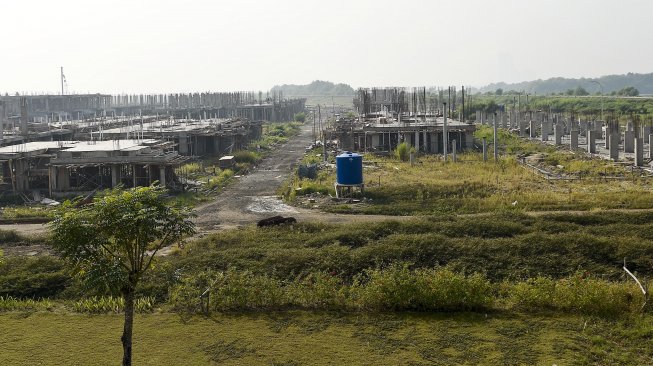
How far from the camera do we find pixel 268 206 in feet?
88.0

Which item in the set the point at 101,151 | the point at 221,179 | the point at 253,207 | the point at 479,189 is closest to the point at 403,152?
the point at 221,179

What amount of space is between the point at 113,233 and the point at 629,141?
34.5 m

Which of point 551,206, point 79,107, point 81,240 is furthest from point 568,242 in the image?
point 79,107

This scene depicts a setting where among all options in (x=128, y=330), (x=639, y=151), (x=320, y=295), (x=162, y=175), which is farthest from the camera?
(x=639, y=151)

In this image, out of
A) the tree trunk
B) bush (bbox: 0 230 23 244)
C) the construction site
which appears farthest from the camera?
the construction site

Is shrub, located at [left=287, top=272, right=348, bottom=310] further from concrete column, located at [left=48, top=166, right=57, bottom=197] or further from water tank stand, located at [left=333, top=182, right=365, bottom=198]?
concrete column, located at [left=48, top=166, right=57, bottom=197]

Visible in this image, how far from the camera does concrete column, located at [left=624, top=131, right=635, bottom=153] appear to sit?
38000 mm

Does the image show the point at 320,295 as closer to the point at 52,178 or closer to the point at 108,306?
the point at 108,306

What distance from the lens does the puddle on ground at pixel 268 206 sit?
84.6 ft

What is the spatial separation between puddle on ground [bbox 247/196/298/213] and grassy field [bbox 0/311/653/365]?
12435mm

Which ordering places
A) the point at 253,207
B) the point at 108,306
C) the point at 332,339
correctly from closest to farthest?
the point at 332,339 < the point at 108,306 < the point at 253,207

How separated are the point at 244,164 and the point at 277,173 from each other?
2.98 meters

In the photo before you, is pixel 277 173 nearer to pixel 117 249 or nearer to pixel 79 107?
pixel 117 249

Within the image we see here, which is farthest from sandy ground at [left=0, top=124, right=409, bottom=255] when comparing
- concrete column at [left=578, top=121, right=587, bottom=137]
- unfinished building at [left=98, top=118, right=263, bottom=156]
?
concrete column at [left=578, top=121, right=587, bottom=137]
